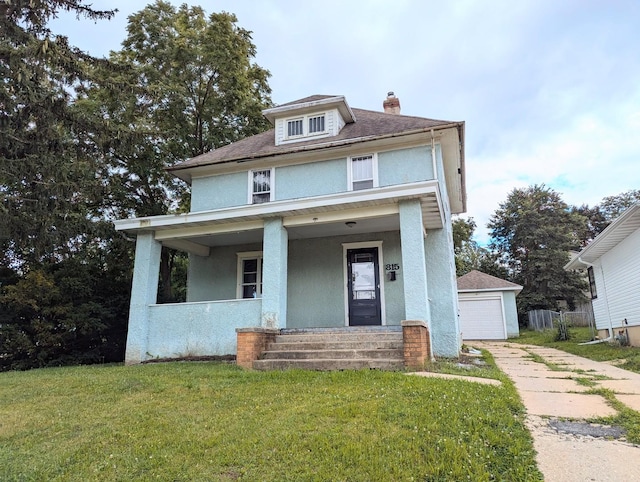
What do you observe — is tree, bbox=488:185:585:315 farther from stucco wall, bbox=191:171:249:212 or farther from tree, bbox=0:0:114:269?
tree, bbox=0:0:114:269

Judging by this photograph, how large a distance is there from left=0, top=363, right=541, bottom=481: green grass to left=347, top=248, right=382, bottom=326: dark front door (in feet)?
14.8

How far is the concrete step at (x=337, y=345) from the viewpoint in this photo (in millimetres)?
7516

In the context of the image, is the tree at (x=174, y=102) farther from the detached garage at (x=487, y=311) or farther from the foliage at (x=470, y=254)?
the foliage at (x=470, y=254)

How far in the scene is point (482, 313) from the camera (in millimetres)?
20469

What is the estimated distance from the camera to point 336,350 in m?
7.48

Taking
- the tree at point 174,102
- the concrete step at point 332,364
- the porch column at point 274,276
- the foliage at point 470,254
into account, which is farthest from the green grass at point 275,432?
the foliage at point 470,254

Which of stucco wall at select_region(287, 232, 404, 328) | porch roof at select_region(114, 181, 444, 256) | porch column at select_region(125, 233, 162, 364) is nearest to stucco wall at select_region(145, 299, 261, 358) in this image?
porch column at select_region(125, 233, 162, 364)

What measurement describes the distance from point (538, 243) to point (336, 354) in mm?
29560

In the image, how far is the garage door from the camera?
20156mm

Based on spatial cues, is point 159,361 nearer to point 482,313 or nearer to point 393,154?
point 393,154

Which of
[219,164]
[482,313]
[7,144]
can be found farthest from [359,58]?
[482,313]

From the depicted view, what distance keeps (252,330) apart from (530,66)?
12707 millimetres

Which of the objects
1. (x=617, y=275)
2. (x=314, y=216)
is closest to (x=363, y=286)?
(x=314, y=216)

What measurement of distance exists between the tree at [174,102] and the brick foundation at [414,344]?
11799mm
